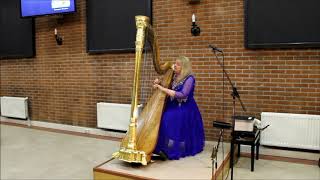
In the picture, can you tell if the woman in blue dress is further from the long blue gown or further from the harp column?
the harp column

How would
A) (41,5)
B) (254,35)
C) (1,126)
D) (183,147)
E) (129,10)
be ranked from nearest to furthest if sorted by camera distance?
1. (183,147)
2. (254,35)
3. (129,10)
4. (41,5)
5. (1,126)

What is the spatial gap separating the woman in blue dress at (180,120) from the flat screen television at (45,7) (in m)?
2.72

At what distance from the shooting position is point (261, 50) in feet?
13.4

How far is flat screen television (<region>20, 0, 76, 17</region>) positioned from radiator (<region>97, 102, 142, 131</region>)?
173cm

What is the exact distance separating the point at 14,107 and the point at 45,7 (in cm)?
227

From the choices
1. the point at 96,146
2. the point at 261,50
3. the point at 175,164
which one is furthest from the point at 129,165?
the point at 261,50

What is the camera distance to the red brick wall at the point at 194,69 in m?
3.98

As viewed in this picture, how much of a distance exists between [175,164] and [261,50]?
1898mm

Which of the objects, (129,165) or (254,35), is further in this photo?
(254,35)

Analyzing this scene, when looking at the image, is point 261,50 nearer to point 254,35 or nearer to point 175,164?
point 254,35

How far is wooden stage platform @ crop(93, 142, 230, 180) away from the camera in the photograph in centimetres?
298

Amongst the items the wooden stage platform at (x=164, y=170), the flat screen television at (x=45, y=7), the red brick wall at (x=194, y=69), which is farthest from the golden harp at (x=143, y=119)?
the flat screen television at (x=45, y=7)

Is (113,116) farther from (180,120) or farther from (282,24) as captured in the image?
(282,24)

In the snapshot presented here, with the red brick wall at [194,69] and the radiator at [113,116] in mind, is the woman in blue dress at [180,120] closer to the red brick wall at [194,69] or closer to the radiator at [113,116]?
the red brick wall at [194,69]
